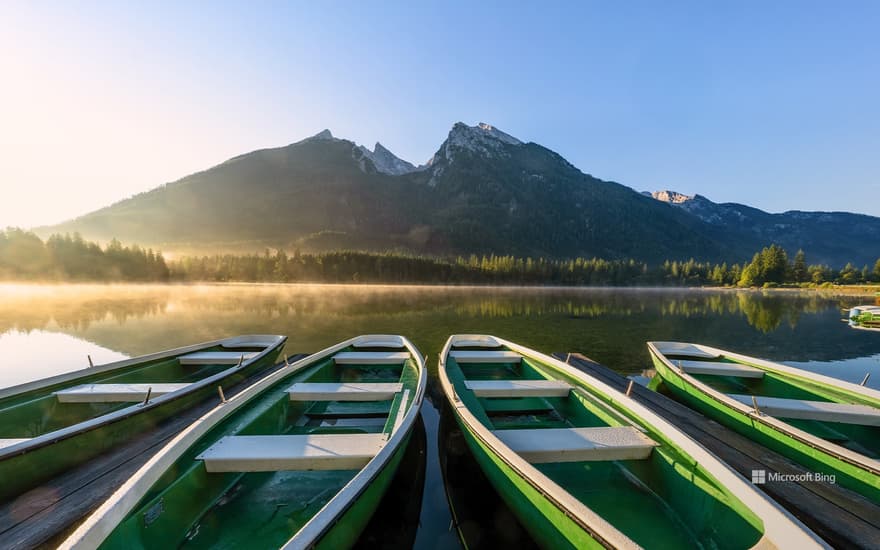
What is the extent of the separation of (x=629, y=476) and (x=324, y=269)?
11737cm

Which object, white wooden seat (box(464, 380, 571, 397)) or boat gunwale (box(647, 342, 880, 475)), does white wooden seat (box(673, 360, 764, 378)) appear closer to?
boat gunwale (box(647, 342, 880, 475))

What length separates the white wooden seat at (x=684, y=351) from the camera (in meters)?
11.4

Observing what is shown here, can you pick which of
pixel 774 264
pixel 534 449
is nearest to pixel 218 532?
pixel 534 449

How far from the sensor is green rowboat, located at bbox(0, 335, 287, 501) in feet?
15.5

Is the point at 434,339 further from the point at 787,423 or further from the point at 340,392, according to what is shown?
the point at 787,423

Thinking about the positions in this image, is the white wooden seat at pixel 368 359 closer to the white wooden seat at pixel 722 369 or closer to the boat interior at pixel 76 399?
the boat interior at pixel 76 399

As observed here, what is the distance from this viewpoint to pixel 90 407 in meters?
7.21

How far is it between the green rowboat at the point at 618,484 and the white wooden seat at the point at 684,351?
22.4ft

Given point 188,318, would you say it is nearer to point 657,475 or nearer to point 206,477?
point 206,477

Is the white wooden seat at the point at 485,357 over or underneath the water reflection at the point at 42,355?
over

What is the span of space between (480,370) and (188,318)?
3045cm

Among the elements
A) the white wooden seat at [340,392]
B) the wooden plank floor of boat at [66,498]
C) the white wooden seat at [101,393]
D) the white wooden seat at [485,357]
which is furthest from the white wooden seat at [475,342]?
the white wooden seat at [101,393]

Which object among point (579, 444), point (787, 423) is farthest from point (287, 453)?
point (787, 423)

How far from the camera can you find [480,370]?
10.6 meters
